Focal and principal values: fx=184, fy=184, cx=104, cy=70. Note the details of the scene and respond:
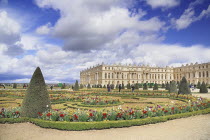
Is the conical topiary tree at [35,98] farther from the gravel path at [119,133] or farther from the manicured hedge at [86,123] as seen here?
the gravel path at [119,133]

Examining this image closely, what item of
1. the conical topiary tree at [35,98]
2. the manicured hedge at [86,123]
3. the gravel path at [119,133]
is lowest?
the gravel path at [119,133]

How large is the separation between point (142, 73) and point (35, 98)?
72795 millimetres

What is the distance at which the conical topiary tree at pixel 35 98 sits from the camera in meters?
7.84

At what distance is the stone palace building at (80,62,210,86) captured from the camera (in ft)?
235

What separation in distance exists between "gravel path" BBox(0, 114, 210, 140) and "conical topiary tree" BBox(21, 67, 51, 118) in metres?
0.76

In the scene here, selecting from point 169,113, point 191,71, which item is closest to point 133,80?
point 191,71

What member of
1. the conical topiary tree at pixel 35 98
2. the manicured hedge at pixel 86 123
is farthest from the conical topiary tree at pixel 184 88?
the conical topiary tree at pixel 35 98

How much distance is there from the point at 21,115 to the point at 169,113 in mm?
6673

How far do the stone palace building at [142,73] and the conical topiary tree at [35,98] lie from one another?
6298cm

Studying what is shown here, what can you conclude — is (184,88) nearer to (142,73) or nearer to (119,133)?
(119,133)

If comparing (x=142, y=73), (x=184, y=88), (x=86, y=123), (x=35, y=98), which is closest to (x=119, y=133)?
(x=86, y=123)

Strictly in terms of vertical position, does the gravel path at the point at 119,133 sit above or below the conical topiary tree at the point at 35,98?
below

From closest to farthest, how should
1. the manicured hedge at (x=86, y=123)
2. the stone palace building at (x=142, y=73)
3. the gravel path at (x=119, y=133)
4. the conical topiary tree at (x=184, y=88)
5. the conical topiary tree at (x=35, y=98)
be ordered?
the gravel path at (x=119, y=133), the manicured hedge at (x=86, y=123), the conical topiary tree at (x=35, y=98), the conical topiary tree at (x=184, y=88), the stone palace building at (x=142, y=73)

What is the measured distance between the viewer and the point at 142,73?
78.2 meters
